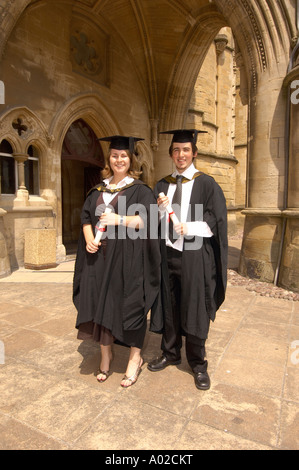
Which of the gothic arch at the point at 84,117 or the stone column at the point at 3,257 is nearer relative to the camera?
the stone column at the point at 3,257

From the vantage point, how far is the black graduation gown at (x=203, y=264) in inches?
94.2

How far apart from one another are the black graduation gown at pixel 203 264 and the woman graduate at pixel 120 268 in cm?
19

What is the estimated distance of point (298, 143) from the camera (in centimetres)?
503

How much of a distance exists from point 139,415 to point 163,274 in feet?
3.20

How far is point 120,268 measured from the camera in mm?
2371

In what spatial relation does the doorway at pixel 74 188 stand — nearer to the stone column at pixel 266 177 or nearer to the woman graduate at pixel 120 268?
the stone column at pixel 266 177

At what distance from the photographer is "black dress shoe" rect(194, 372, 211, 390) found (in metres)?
2.33

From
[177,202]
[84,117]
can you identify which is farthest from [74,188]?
[177,202]

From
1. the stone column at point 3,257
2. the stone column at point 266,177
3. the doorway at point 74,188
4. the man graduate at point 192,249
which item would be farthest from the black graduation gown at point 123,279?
the doorway at point 74,188

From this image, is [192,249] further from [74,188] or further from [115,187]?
[74,188]

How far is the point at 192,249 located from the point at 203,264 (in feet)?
0.46

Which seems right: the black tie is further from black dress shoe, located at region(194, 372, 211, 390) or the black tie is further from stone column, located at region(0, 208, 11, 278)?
stone column, located at region(0, 208, 11, 278)
